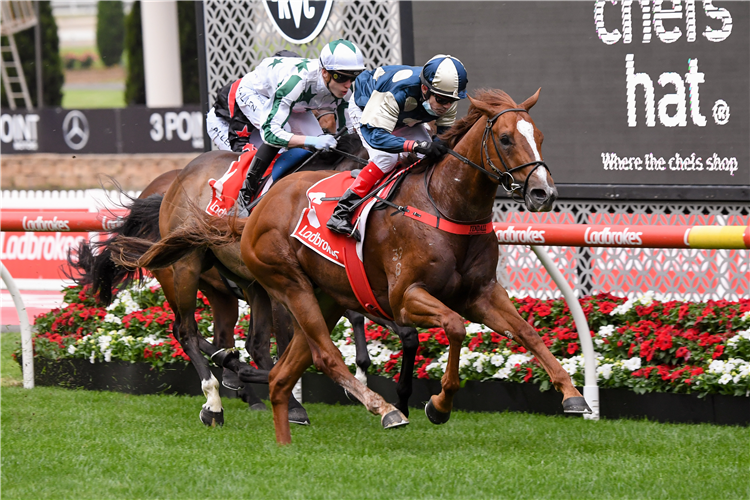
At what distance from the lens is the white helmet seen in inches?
223

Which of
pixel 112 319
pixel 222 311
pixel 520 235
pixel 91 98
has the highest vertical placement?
pixel 520 235

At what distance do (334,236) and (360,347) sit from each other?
56.0 inches

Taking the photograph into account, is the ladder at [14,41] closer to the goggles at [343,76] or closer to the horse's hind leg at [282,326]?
the horse's hind leg at [282,326]

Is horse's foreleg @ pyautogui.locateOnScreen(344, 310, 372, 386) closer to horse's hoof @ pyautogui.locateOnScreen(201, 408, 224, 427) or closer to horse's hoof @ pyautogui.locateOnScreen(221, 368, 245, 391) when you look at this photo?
horse's hoof @ pyautogui.locateOnScreen(221, 368, 245, 391)

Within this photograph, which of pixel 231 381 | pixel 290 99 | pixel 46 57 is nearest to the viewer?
→ pixel 290 99

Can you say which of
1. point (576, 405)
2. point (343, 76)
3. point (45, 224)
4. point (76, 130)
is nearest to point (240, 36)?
point (45, 224)

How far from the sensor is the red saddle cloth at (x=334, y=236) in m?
5.09

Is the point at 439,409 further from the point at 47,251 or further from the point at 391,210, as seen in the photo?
the point at 47,251

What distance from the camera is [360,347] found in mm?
6395

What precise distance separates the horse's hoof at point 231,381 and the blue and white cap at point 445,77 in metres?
2.48

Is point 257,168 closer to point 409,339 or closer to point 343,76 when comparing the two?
point 343,76

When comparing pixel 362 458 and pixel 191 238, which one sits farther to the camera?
pixel 191 238

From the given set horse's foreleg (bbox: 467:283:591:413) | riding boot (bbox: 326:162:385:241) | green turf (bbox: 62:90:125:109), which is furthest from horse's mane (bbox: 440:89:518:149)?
green turf (bbox: 62:90:125:109)

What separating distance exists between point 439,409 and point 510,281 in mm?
2949
